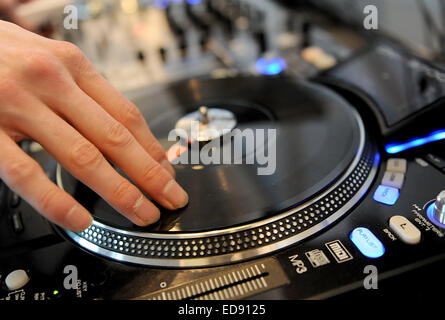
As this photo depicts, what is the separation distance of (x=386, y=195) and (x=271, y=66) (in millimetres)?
557

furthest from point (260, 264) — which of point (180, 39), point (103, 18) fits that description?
point (103, 18)

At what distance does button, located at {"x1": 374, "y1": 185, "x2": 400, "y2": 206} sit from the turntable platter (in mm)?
24

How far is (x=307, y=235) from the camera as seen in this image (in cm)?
55

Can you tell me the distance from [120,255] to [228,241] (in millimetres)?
150

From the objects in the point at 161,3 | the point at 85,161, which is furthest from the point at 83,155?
the point at 161,3

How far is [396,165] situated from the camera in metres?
0.66

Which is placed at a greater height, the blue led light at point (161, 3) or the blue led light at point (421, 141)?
the blue led light at point (161, 3)

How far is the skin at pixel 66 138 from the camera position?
51cm

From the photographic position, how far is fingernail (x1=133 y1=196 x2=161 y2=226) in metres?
0.55

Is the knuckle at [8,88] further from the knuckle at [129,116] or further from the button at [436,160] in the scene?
the button at [436,160]

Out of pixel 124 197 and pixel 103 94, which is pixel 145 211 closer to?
pixel 124 197

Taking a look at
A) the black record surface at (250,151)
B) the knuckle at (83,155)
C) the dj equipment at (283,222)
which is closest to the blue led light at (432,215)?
the dj equipment at (283,222)

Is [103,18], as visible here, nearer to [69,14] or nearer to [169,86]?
[69,14]

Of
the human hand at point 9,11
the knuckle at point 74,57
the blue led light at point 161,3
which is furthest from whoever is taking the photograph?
the blue led light at point 161,3
